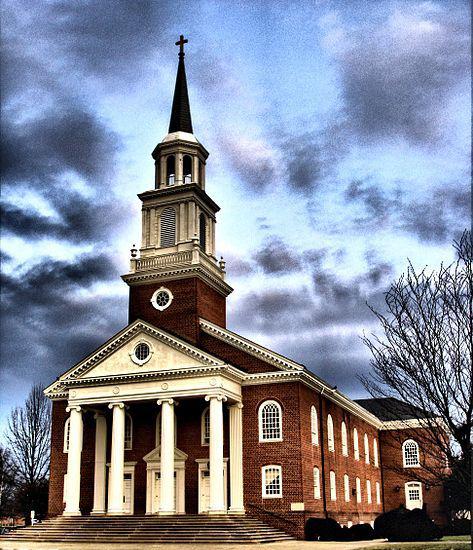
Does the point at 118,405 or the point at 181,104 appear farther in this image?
the point at 181,104

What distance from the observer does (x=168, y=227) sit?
1939 inches

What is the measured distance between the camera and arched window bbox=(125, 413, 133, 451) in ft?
148

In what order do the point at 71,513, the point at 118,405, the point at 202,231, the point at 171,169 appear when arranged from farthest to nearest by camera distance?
the point at 171,169, the point at 202,231, the point at 118,405, the point at 71,513

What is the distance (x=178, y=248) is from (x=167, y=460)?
A: 14.5 m

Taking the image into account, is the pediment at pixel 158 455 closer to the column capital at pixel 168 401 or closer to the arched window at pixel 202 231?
the column capital at pixel 168 401

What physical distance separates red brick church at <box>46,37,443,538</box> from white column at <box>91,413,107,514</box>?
61mm

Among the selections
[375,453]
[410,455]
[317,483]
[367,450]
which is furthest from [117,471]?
[410,455]

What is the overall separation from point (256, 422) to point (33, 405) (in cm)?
2953

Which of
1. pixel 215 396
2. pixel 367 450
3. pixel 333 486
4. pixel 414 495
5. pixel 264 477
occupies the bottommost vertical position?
pixel 414 495

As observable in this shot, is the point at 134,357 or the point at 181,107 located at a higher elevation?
the point at 181,107

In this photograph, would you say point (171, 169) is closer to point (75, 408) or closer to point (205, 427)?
point (75, 408)

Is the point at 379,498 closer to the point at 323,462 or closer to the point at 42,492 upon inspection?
the point at 323,462

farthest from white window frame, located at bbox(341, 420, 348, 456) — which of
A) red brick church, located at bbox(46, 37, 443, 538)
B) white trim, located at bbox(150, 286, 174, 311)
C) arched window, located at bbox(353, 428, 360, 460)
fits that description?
white trim, located at bbox(150, 286, 174, 311)

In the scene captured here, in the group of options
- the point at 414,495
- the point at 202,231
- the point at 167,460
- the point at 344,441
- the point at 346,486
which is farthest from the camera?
the point at 414,495
